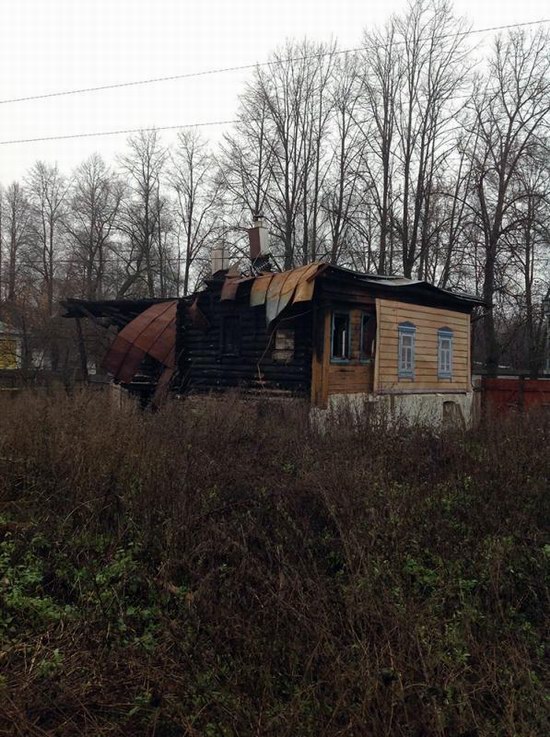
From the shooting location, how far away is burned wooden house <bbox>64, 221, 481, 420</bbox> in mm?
12719

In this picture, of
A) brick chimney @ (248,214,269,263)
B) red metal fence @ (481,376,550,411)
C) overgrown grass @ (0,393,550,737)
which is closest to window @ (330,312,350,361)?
Result: brick chimney @ (248,214,269,263)

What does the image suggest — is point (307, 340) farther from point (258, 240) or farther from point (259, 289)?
point (258, 240)

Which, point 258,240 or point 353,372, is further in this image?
point 258,240

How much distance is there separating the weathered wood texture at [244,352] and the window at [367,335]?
1555 mm

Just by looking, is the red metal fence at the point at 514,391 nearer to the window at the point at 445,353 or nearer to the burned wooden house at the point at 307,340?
the burned wooden house at the point at 307,340

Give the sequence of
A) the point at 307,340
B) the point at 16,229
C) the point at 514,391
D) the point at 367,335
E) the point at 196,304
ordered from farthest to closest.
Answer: the point at 16,229, the point at 514,391, the point at 196,304, the point at 367,335, the point at 307,340

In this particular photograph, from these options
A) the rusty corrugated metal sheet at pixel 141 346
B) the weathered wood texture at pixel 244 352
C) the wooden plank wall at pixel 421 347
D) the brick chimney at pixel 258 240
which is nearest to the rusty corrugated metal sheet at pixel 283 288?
the weathered wood texture at pixel 244 352

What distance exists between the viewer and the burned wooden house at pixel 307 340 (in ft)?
41.7

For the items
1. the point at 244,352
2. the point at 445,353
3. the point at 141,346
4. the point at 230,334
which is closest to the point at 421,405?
the point at 445,353

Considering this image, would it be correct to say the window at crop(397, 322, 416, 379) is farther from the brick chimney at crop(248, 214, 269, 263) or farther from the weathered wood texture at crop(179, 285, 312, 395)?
the brick chimney at crop(248, 214, 269, 263)

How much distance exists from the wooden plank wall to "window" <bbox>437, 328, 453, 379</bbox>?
0.16m

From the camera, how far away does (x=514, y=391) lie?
59.8 ft

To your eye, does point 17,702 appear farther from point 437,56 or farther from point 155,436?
point 437,56

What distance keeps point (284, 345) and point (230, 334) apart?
2104 millimetres
